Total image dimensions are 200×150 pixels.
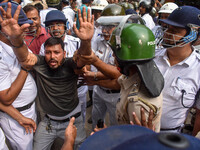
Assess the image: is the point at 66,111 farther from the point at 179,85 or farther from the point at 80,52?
the point at 179,85

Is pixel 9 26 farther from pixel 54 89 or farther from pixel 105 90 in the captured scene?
pixel 105 90

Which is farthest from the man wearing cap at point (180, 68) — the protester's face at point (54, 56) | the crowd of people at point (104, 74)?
the protester's face at point (54, 56)

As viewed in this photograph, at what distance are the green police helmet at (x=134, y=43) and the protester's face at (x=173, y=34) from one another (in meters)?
0.70

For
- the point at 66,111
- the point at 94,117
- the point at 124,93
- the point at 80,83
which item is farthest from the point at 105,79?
the point at 94,117

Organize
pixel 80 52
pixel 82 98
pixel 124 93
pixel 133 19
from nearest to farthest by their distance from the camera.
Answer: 1. pixel 124 93
2. pixel 133 19
3. pixel 80 52
4. pixel 82 98

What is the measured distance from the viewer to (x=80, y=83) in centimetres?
271

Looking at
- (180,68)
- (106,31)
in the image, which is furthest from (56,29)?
(180,68)

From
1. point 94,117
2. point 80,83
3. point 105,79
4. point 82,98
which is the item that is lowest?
point 94,117

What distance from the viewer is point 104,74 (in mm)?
2143

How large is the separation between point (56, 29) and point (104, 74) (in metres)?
1.30

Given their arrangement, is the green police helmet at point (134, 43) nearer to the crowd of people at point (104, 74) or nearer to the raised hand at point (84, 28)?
the crowd of people at point (104, 74)

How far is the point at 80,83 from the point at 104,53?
2.07 feet

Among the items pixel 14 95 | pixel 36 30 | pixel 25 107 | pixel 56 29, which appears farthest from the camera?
pixel 36 30

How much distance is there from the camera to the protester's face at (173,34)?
195cm
